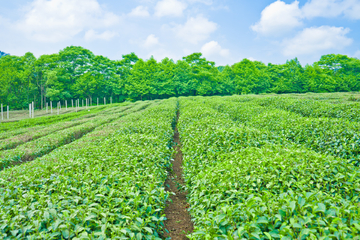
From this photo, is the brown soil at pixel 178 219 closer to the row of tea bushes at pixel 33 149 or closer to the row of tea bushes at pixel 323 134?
the row of tea bushes at pixel 323 134

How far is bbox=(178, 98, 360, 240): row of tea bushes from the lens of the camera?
1.78m

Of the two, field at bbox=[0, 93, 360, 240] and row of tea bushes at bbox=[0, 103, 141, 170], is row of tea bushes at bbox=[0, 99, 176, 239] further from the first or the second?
row of tea bushes at bbox=[0, 103, 141, 170]

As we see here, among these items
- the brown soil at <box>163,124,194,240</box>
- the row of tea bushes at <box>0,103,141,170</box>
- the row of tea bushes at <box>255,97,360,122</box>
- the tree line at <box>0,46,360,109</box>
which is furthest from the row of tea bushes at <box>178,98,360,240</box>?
the tree line at <box>0,46,360,109</box>

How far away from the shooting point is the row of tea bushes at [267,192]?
1.78m

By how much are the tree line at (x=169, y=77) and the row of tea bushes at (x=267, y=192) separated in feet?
130

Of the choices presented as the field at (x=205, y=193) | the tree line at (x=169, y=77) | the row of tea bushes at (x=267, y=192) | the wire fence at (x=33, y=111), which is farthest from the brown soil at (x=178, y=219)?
the tree line at (x=169, y=77)

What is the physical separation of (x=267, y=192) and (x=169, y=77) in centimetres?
→ 4439

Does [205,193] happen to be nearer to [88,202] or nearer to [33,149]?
[88,202]

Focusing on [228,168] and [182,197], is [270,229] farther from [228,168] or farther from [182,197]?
[182,197]

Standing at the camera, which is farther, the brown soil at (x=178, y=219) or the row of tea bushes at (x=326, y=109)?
the row of tea bushes at (x=326, y=109)

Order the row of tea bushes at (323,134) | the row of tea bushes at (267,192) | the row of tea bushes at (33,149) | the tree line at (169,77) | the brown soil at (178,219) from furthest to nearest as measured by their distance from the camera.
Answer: the tree line at (169,77)
the row of tea bushes at (33,149)
the row of tea bushes at (323,134)
the brown soil at (178,219)
the row of tea bushes at (267,192)

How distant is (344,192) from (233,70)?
48.9 m

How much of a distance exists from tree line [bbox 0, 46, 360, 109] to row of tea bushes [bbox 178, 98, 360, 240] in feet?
130

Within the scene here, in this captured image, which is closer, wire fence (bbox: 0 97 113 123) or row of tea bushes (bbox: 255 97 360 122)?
row of tea bushes (bbox: 255 97 360 122)
